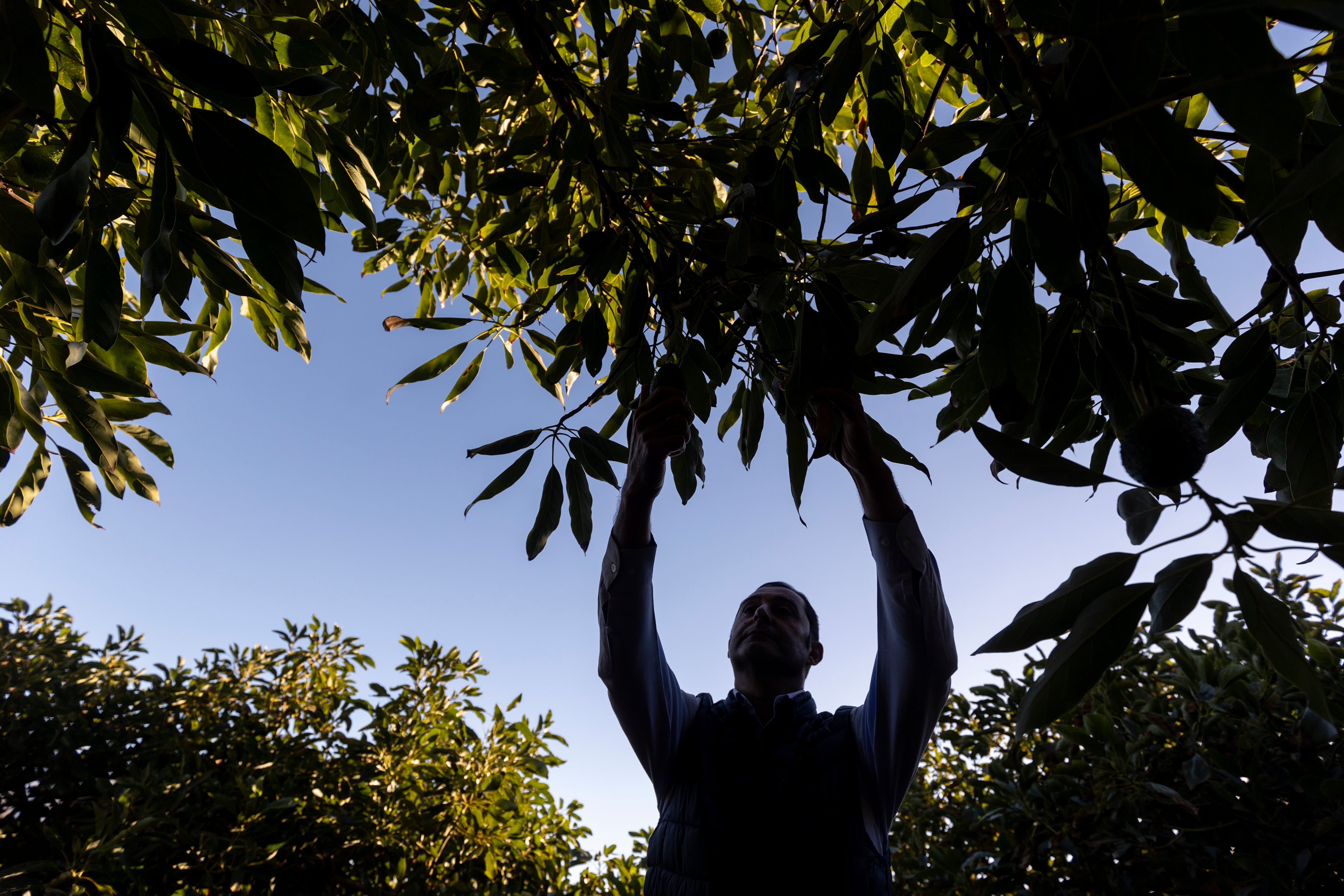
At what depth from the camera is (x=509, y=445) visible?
1065 millimetres

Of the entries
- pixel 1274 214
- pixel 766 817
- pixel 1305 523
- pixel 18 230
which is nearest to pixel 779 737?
pixel 766 817

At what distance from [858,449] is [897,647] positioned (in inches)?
19.7

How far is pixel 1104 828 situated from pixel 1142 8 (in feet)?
8.61

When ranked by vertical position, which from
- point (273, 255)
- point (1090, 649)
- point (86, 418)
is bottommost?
point (1090, 649)

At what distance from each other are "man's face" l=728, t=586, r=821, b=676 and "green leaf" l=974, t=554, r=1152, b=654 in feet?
3.94

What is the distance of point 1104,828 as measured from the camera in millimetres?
2264

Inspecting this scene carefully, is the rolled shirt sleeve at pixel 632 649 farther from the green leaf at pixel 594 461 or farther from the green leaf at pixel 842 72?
the green leaf at pixel 842 72

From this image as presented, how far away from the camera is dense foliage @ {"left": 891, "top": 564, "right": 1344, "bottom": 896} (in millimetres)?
1995

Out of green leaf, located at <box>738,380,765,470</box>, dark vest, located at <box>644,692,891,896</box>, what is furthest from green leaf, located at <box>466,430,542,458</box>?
dark vest, located at <box>644,692,891,896</box>

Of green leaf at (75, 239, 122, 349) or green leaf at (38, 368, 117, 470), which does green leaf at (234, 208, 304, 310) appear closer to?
green leaf at (75, 239, 122, 349)

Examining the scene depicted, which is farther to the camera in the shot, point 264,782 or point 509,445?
point 264,782

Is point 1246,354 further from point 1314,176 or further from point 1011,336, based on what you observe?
point 1314,176

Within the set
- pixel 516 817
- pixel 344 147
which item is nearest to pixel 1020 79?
pixel 344 147

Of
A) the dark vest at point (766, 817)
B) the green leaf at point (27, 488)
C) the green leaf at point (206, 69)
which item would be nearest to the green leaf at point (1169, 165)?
the green leaf at point (206, 69)
